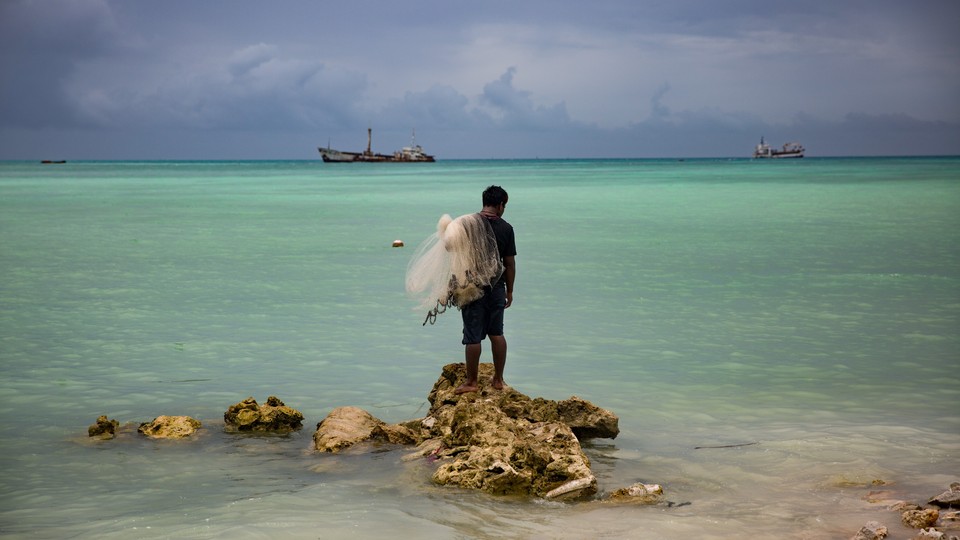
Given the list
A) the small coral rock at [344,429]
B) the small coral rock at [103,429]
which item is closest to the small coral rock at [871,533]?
the small coral rock at [344,429]

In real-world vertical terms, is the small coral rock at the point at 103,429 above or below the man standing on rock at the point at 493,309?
below

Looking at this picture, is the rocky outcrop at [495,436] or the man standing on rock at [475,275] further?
the man standing on rock at [475,275]

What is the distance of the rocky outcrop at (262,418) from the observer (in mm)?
6617

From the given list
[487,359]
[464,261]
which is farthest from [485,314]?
[487,359]

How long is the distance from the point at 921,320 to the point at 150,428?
26.5ft

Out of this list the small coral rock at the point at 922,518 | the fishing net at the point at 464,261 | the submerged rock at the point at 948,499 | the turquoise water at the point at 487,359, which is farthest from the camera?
the fishing net at the point at 464,261

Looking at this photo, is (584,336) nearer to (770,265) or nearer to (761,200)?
(770,265)

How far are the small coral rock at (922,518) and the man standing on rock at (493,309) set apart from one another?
8.77 feet

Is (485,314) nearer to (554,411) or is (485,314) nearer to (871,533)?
(554,411)

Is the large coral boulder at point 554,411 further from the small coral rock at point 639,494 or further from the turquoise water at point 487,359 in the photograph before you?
the small coral rock at point 639,494

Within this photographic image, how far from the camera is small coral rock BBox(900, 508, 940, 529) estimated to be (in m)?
4.68

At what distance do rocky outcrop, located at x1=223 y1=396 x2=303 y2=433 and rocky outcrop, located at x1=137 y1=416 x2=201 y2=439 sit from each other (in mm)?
268

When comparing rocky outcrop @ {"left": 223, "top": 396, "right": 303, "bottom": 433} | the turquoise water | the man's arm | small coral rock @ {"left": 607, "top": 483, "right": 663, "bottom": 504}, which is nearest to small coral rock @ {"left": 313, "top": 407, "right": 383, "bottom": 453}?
the turquoise water

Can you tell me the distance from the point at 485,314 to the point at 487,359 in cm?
246
